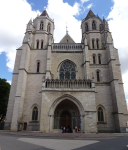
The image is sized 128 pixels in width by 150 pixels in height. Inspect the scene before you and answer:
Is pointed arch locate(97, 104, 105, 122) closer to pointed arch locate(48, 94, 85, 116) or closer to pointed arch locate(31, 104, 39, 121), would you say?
pointed arch locate(48, 94, 85, 116)

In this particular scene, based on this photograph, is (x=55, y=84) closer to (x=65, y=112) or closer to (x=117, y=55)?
(x=65, y=112)

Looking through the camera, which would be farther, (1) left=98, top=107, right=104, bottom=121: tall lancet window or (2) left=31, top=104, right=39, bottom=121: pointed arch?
(1) left=98, top=107, right=104, bottom=121: tall lancet window

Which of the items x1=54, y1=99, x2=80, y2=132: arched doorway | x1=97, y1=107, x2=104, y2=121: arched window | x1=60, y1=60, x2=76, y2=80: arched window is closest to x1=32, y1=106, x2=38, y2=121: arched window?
x1=54, y1=99, x2=80, y2=132: arched doorway

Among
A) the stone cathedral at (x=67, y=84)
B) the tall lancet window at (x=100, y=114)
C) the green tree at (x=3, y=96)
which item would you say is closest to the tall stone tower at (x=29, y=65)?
the stone cathedral at (x=67, y=84)

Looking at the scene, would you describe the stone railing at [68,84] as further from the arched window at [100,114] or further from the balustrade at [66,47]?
the balustrade at [66,47]

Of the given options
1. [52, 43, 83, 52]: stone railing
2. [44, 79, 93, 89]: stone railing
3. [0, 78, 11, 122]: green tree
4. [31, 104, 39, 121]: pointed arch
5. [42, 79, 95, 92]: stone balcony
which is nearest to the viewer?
[42, 79, 95, 92]: stone balcony

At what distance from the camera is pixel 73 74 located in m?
24.4

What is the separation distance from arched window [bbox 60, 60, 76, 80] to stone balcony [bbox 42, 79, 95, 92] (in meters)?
5.42

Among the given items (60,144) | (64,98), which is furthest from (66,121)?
(60,144)

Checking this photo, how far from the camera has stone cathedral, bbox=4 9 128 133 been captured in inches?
694

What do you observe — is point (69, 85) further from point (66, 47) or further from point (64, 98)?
point (66, 47)

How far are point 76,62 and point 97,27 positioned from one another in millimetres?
10271

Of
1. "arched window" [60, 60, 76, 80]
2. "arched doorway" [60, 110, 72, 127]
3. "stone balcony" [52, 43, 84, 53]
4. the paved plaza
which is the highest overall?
"stone balcony" [52, 43, 84, 53]

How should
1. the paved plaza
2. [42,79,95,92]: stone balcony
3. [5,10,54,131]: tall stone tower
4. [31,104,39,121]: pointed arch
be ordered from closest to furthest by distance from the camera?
the paved plaza
[42,79,95,92]: stone balcony
[5,10,54,131]: tall stone tower
[31,104,39,121]: pointed arch
